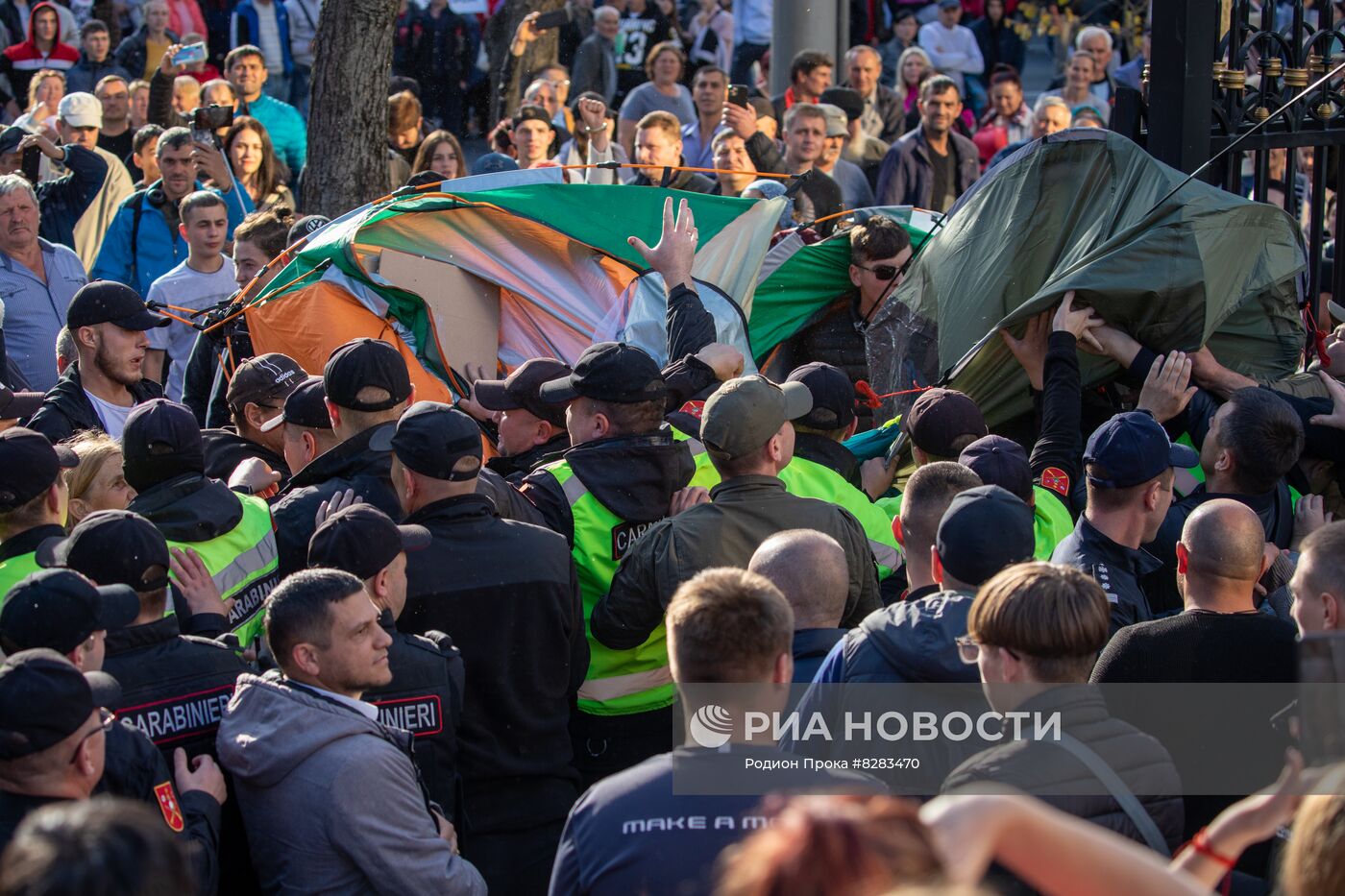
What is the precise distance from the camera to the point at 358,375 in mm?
4148

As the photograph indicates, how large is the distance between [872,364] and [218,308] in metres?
2.74

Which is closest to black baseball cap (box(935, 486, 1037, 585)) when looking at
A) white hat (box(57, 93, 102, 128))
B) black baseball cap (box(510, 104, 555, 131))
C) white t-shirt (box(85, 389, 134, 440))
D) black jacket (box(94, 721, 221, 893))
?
black jacket (box(94, 721, 221, 893))

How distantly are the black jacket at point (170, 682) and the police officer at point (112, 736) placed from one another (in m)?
0.09

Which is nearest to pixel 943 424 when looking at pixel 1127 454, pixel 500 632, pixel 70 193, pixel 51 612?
pixel 1127 454

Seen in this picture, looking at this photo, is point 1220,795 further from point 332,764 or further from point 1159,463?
point 332,764

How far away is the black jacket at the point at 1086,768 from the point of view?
2559 millimetres

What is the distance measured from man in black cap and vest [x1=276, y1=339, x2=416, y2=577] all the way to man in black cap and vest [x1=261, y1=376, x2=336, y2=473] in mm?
128

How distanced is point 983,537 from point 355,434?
1837mm

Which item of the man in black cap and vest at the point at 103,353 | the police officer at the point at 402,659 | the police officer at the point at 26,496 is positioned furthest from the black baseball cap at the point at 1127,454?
the man in black cap and vest at the point at 103,353

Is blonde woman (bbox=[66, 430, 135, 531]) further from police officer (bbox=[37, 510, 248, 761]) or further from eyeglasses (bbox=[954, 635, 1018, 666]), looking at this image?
eyeglasses (bbox=[954, 635, 1018, 666])

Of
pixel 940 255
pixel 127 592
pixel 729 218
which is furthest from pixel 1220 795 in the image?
pixel 729 218

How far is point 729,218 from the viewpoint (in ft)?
21.3

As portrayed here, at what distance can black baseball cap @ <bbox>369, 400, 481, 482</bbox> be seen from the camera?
3.69m

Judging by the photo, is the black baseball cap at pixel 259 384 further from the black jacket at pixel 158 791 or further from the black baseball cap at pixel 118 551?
the black jacket at pixel 158 791
